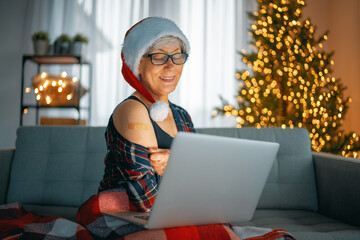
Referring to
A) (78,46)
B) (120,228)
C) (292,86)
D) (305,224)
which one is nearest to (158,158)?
(120,228)

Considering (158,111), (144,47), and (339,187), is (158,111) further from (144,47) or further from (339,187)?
(339,187)

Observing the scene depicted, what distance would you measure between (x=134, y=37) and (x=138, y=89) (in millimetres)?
164

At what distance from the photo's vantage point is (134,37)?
1.15 m

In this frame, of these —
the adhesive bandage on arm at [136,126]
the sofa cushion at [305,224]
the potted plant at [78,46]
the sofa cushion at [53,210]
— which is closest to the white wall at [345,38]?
the sofa cushion at [305,224]

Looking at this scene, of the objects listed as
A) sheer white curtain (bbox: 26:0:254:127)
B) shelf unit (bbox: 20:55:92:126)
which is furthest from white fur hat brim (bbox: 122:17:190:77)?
sheer white curtain (bbox: 26:0:254:127)

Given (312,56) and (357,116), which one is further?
(357,116)

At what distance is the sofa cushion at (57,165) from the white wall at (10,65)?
110 inches

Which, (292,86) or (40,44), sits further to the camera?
(40,44)

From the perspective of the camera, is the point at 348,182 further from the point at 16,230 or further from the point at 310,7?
the point at 310,7

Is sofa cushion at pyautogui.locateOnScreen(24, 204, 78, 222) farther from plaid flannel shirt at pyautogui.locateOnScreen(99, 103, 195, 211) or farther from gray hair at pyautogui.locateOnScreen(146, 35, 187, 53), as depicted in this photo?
gray hair at pyautogui.locateOnScreen(146, 35, 187, 53)

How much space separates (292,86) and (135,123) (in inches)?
86.0

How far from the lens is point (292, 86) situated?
2.93 meters

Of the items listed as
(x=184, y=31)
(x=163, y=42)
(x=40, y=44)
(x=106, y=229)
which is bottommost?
(x=106, y=229)

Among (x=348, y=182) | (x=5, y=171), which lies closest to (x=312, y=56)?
(x=348, y=182)
